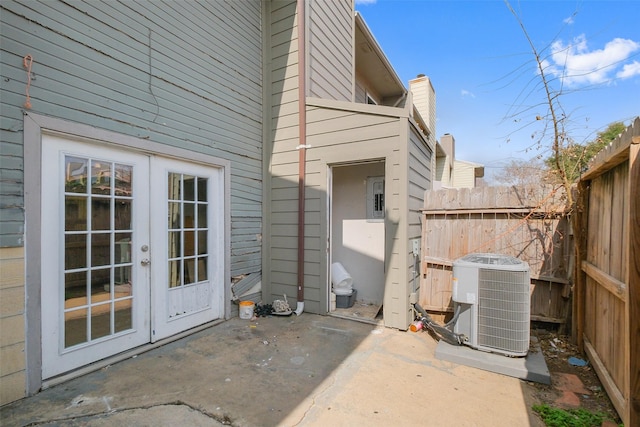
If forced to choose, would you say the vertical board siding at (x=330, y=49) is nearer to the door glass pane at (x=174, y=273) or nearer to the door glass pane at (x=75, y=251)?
the door glass pane at (x=174, y=273)

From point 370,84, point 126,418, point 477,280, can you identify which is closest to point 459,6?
point 370,84

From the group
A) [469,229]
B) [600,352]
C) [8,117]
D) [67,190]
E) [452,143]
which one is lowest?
[600,352]

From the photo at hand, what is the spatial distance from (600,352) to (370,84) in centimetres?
711

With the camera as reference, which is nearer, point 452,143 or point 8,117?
point 8,117

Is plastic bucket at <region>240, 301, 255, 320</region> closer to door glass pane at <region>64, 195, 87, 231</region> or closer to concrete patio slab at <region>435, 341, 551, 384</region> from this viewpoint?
door glass pane at <region>64, 195, 87, 231</region>

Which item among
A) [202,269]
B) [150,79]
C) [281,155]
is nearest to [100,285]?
[202,269]

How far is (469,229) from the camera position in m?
Answer: 3.74

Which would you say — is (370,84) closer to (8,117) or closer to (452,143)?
(8,117)

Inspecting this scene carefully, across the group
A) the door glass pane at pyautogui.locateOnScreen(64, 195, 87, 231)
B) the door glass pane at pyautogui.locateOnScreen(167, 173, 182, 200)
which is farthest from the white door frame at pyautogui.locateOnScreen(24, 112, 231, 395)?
the door glass pane at pyautogui.locateOnScreen(167, 173, 182, 200)

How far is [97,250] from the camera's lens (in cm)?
261

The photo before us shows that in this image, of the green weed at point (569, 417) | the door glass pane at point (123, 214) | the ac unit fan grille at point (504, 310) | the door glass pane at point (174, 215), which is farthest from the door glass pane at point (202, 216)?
the green weed at point (569, 417)

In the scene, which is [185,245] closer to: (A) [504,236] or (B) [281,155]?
(B) [281,155]

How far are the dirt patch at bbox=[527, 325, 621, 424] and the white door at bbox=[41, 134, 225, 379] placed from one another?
337 cm

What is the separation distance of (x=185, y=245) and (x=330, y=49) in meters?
3.76
